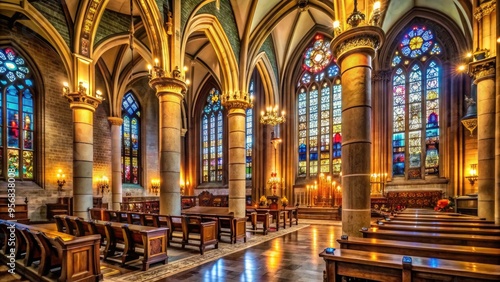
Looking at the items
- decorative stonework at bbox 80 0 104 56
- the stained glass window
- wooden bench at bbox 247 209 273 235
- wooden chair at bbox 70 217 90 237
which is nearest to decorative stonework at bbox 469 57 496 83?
wooden bench at bbox 247 209 273 235

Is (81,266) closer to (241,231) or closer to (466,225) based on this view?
(241,231)

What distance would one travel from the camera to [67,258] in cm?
439

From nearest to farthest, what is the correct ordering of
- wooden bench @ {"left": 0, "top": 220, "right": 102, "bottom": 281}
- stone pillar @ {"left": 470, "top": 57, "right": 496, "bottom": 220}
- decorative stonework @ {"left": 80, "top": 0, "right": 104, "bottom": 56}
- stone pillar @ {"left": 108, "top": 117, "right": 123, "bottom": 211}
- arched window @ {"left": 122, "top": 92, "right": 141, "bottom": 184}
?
1. wooden bench @ {"left": 0, "top": 220, "right": 102, "bottom": 281}
2. stone pillar @ {"left": 470, "top": 57, "right": 496, "bottom": 220}
3. decorative stonework @ {"left": 80, "top": 0, "right": 104, "bottom": 56}
4. stone pillar @ {"left": 108, "top": 117, "right": 123, "bottom": 211}
5. arched window @ {"left": 122, "top": 92, "right": 141, "bottom": 184}

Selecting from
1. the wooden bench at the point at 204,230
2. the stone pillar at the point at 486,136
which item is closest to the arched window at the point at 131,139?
the wooden bench at the point at 204,230

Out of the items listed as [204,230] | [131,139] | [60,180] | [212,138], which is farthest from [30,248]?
[212,138]

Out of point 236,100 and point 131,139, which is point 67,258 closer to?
point 236,100

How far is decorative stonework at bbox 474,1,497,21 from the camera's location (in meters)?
7.40

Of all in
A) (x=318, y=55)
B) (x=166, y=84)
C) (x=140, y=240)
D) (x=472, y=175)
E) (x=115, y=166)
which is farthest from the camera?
(x=318, y=55)

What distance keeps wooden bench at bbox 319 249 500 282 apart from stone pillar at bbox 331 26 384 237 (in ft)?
6.12

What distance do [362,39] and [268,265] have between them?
4.84 metres

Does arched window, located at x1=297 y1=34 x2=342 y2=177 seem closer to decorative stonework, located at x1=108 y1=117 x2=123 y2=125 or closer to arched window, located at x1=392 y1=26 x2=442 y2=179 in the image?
arched window, located at x1=392 y1=26 x2=442 y2=179

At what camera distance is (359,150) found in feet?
15.4

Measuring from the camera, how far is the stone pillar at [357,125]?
466cm

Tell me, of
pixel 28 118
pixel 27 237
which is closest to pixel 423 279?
pixel 27 237
